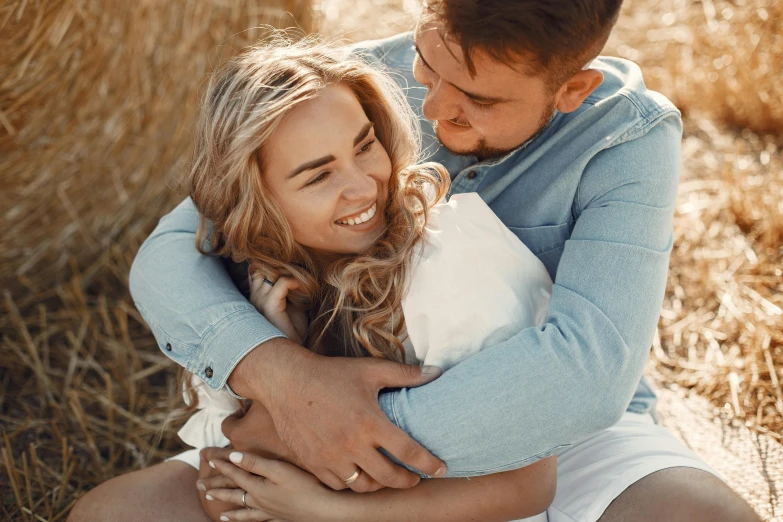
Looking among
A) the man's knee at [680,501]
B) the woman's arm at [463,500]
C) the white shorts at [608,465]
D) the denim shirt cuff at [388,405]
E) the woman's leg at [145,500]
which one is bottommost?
the white shorts at [608,465]

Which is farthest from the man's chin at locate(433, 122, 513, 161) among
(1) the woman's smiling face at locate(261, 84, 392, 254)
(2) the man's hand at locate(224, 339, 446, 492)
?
(2) the man's hand at locate(224, 339, 446, 492)

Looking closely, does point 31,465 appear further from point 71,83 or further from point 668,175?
point 668,175

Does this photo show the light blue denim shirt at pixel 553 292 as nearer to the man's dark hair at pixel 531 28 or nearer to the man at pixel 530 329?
the man at pixel 530 329

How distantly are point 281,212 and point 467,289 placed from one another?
20.9 inches

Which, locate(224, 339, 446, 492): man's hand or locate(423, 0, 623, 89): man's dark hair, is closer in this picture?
locate(224, 339, 446, 492): man's hand

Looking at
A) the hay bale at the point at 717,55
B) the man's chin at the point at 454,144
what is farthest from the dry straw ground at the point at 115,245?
the man's chin at the point at 454,144

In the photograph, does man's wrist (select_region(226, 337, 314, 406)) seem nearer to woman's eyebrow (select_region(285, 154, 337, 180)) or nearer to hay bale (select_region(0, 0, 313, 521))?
woman's eyebrow (select_region(285, 154, 337, 180))

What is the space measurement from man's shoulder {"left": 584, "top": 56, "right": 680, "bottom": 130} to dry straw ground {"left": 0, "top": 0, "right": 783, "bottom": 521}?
82 centimetres

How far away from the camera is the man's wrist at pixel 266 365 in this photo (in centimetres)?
169

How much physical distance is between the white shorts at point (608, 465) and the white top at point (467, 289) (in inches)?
16.0

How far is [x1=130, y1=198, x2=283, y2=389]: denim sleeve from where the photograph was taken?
179cm

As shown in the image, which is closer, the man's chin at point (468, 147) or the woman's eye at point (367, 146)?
the woman's eye at point (367, 146)

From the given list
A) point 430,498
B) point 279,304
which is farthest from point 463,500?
point 279,304

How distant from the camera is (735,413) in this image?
2.49 metres
